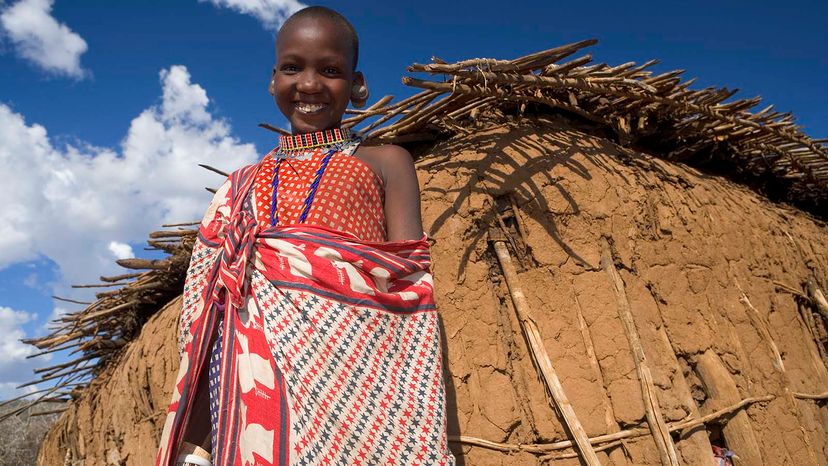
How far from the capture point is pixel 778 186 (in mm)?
6027

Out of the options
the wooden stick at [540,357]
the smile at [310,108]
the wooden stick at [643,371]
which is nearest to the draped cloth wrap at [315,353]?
the smile at [310,108]

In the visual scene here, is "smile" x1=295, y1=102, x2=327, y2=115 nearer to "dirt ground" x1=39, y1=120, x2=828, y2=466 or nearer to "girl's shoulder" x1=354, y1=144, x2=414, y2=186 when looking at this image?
"girl's shoulder" x1=354, y1=144, x2=414, y2=186

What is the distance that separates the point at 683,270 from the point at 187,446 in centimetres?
294

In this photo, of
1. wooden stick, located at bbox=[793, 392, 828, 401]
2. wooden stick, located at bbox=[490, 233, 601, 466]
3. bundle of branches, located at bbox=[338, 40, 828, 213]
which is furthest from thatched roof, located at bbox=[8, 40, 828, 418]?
wooden stick, located at bbox=[793, 392, 828, 401]

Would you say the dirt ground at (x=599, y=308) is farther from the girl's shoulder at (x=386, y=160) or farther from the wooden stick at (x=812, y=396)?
the girl's shoulder at (x=386, y=160)

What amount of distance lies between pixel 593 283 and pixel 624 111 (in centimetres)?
158

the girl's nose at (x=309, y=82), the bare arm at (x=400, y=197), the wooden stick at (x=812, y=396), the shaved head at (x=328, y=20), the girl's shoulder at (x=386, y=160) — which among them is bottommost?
the wooden stick at (x=812, y=396)

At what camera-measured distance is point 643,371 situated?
9.78ft

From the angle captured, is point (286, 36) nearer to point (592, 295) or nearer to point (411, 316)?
point (411, 316)

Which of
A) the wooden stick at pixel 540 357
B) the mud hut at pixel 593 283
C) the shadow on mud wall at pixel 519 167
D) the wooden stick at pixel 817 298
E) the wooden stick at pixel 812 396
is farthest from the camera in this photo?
the wooden stick at pixel 817 298

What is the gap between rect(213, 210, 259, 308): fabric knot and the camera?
1687mm

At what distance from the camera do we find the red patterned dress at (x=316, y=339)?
1.59 m

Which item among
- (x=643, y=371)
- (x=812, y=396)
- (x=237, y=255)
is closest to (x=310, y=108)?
(x=237, y=255)

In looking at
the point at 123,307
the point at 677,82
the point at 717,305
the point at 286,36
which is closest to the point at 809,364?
the point at 717,305
